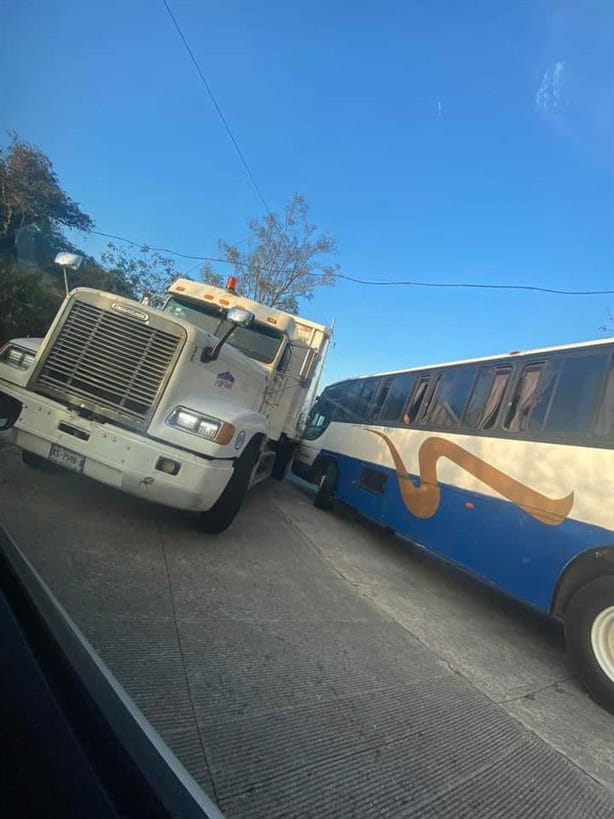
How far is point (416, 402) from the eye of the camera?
7.27m

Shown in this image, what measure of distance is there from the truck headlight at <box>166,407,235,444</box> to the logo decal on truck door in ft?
2.93

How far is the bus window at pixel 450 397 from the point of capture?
243 inches

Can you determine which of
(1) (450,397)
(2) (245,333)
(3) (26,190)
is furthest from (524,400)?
(3) (26,190)

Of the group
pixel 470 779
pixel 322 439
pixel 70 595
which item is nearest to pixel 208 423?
pixel 70 595

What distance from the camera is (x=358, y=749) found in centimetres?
217

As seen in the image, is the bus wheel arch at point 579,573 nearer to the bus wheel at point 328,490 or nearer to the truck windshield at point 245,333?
the truck windshield at point 245,333

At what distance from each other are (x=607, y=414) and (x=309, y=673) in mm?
3341

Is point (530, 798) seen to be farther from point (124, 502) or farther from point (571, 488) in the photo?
point (124, 502)

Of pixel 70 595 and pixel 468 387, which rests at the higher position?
pixel 468 387

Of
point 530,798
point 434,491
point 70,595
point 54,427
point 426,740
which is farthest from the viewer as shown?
point 434,491

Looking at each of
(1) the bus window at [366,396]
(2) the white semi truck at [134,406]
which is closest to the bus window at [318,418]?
(1) the bus window at [366,396]

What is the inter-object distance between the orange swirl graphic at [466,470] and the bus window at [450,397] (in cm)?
33

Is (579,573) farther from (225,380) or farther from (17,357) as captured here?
(17,357)

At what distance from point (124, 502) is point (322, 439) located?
19.0 ft
